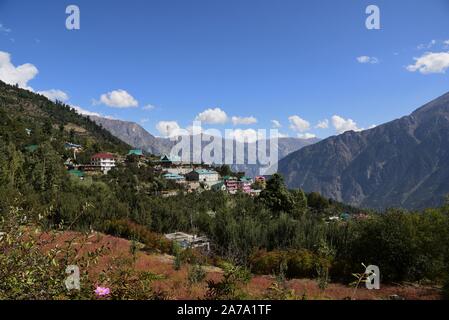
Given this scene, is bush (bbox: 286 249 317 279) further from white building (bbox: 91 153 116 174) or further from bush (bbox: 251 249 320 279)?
white building (bbox: 91 153 116 174)

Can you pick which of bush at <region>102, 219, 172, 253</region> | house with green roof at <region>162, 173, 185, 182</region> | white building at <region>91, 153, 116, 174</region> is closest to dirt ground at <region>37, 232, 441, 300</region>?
bush at <region>102, 219, 172, 253</region>

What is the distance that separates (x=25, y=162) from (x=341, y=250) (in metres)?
32.7

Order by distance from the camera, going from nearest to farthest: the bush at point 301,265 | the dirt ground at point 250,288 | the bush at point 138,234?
the dirt ground at point 250,288
the bush at point 301,265
the bush at point 138,234

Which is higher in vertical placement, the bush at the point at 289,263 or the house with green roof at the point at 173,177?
the house with green roof at the point at 173,177

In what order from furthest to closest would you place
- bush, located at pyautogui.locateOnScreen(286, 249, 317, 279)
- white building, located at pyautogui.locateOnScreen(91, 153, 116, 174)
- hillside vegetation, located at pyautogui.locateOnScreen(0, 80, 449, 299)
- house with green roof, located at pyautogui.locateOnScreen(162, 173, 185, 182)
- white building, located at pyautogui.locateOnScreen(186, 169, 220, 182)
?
white building, located at pyautogui.locateOnScreen(186, 169, 220, 182) → white building, located at pyautogui.locateOnScreen(91, 153, 116, 174) → house with green roof, located at pyautogui.locateOnScreen(162, 173, 185, 182) → bush, located at pyautogui.locateOnScreen(286, 249, 317, 279) → hillside vegetation, located at pyautogui.locateOnScreen(0, 80, 449, 299)

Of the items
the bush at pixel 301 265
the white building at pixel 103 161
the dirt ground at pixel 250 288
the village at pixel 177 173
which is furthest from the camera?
the white building at pixel 103 161

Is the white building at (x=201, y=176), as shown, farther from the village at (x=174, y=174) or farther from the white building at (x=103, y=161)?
the white building at (x=103, y=161)

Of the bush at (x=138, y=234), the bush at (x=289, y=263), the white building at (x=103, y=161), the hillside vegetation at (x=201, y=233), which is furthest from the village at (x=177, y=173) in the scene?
the bush at (x=289, y=263)

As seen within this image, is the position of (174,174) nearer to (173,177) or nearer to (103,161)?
(173,177)

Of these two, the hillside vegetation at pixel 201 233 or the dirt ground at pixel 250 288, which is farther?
the dirt ground at pixel 250 288

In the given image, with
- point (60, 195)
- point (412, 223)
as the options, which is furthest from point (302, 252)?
point (60, 195)

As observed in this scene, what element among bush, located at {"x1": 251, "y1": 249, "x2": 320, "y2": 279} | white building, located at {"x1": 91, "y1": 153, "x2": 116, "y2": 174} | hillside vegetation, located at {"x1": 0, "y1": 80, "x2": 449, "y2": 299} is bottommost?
bush, located at {"x1": 251, "y1": 249, "x2": 320, "y2": 279}

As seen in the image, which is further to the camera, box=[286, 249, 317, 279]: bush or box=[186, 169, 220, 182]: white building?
box=[186, 169, 220, 182]: white building

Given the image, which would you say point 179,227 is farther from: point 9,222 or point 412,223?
point 9,222
